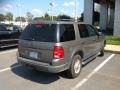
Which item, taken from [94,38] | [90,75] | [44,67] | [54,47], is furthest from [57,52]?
[94,38]

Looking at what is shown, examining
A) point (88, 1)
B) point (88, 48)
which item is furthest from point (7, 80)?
point (88, 1)

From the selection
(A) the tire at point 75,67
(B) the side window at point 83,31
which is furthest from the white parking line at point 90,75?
(B) the side window at point 83,31

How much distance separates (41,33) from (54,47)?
741 mm

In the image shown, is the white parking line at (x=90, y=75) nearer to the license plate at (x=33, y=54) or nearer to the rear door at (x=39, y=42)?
the rear door at (x=39, y=42)

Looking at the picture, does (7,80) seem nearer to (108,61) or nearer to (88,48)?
(88,48)

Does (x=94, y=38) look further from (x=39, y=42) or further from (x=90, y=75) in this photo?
(x=39, y=42)

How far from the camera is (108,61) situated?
30.3 feet

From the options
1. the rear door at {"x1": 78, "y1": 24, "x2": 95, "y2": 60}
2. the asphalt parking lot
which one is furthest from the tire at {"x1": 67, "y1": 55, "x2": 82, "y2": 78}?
the rear door at {"x1": 78, "y1": 24, "x2": 95, "y2": 60}

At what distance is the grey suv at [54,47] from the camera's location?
588 cm

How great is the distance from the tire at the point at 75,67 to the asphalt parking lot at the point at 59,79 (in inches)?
6.2

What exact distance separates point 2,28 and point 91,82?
7.21m

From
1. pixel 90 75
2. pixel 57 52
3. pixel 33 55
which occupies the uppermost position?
pixel 57 52

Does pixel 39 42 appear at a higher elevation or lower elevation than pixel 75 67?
higher

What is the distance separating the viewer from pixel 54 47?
5.81 m
